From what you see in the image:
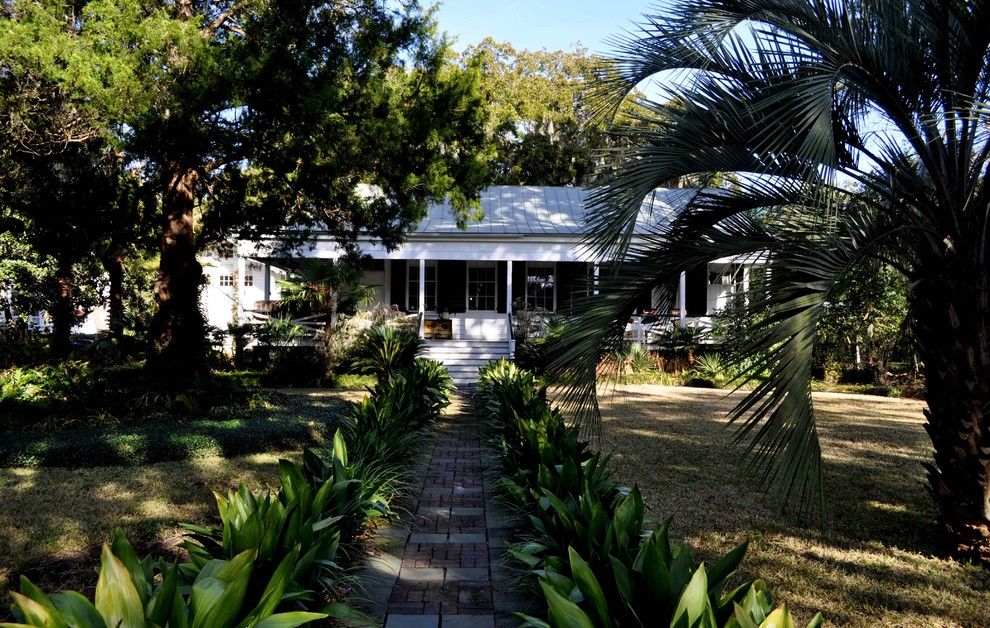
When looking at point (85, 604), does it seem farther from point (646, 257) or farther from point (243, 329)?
point (243, 329)

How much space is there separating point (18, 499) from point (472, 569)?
400 centimetres

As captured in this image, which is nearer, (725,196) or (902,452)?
(725,196)

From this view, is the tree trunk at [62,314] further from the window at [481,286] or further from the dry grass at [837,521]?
the dry grass at [837,521]

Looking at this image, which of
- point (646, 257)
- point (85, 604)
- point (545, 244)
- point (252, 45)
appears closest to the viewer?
point (85, 604)

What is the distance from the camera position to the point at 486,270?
21.5m

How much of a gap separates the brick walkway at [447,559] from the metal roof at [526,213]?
12.4m

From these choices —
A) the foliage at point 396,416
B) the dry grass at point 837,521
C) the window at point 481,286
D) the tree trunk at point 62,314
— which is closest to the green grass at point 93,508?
the foliage at point 396,416

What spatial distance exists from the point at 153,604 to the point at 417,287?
19.4 metres

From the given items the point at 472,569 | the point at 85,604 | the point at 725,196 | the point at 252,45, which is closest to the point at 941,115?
the point at 725,196

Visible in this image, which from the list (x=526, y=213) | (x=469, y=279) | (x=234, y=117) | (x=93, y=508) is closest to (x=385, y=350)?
Answer: (x=234, y=117)

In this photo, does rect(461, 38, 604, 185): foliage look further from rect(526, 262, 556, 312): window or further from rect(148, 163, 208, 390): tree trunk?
rect(148, 163, 208, 390): tree trunk

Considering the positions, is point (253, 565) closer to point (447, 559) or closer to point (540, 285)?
point (447, 559)

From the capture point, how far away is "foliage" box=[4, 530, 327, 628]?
2.18 metres

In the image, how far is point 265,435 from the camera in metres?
8.09
